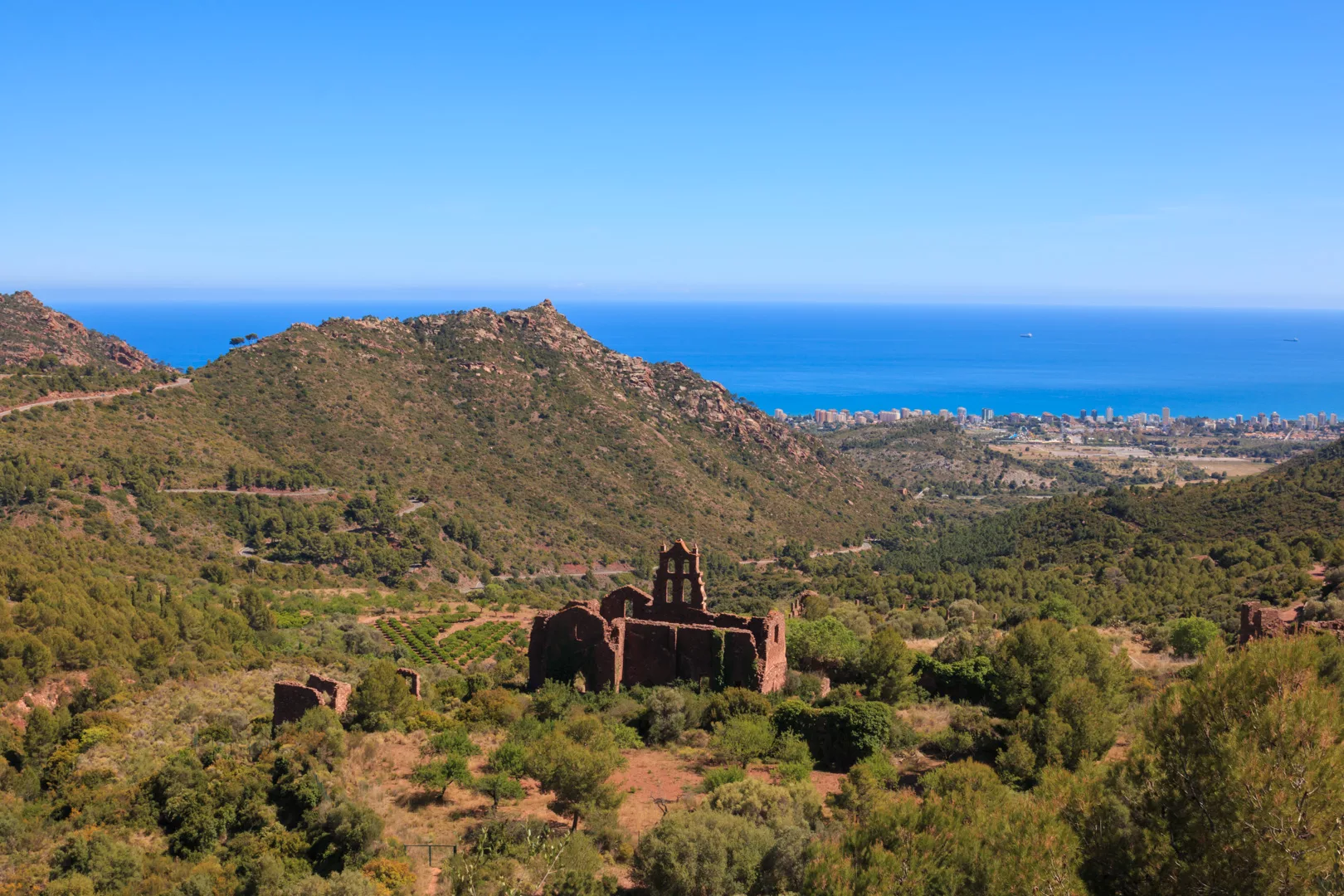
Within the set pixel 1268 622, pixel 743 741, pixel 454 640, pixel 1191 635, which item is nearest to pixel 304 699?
pixel 743 741

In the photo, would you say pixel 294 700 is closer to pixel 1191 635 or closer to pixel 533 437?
pixel 1191 635

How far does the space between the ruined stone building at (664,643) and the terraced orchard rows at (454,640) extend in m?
11.0

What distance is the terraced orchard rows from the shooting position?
139 feet

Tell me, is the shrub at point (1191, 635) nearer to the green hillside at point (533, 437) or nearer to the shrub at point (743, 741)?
the shrub at point (743, 741)

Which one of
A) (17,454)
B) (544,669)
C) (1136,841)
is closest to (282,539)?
(17,454)

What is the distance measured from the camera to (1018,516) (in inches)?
3022

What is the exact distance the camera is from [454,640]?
45.7 m

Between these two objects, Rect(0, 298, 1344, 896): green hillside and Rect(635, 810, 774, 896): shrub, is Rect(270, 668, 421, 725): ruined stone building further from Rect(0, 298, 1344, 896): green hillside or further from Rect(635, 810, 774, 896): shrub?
Rect(635, 810, 774, 896): shrub

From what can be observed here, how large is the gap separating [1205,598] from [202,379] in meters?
69.8

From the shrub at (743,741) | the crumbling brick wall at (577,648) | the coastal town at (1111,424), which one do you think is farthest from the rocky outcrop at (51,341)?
the coastal town at (1111,424)

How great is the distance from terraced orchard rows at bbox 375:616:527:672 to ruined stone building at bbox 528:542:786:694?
36.1 feet

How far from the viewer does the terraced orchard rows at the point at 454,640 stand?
42406 millimetres

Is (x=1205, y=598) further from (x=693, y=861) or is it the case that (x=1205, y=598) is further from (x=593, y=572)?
(x=593, y=572)

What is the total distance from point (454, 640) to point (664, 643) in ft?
66.7
